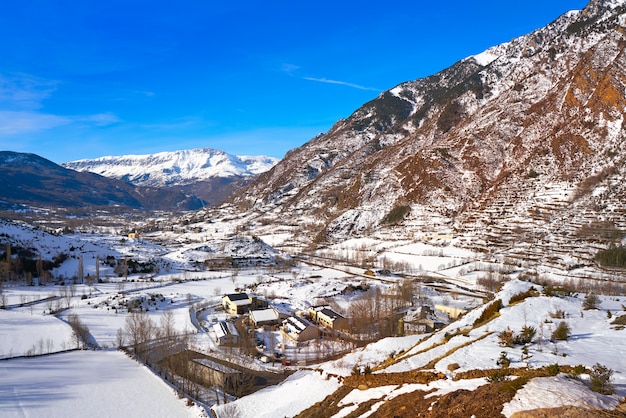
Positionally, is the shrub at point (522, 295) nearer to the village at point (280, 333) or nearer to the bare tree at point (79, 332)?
the village at point (280, 333)

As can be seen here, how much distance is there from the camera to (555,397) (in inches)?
315

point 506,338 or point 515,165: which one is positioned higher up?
point 515,165

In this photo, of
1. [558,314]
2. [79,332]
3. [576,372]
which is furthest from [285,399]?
[79,332]

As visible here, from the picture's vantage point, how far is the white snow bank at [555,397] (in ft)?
25.5

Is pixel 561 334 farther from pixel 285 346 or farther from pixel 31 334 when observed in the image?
pixel 31 334

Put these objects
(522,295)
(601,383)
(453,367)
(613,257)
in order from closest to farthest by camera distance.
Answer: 1. (601,383)
2. (453,367)
3. (522,295)
4. (613,257)

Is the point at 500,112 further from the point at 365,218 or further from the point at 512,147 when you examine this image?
the point at 365,218

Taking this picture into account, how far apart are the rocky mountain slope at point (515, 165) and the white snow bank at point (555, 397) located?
2538 inches

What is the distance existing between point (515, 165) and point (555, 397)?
99859mm

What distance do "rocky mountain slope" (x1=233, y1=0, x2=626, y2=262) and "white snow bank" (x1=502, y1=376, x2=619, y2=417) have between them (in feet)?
211

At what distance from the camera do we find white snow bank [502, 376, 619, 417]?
7.77 m

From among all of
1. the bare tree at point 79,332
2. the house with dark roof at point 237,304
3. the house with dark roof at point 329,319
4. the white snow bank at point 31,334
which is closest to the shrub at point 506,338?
the house with dark roof at point 329,319

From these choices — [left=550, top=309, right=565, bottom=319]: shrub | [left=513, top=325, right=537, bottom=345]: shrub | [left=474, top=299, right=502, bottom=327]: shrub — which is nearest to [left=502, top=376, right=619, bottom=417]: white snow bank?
[left=513, top=325, right=537, bottom=345]: shrub

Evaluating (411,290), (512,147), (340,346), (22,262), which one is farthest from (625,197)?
(22,262)
